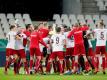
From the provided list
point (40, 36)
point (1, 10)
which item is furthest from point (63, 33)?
point (1, 10)

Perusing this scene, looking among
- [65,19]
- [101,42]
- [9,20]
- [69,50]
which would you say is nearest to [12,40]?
[69,50]

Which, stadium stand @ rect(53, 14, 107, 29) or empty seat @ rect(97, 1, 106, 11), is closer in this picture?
stadium stand @ rect(53, 14, 107, 29)

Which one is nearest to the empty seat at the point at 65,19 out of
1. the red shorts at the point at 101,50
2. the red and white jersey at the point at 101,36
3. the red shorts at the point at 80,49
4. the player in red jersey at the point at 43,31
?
the player in red jersey at the point at 43,31

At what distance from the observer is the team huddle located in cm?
2773

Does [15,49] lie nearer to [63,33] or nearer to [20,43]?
[20,43]

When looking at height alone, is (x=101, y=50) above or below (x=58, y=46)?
below

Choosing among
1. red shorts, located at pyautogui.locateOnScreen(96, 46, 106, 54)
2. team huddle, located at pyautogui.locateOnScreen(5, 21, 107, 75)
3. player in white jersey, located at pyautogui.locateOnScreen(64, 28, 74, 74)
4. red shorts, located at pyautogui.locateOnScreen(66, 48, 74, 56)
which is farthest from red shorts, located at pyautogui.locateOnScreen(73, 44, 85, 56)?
red shorts, located at pyautogui.locateOnScreen(66, 48, 74, 56)

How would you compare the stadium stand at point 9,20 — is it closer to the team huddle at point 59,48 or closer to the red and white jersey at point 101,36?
the team huddle at point 59,48

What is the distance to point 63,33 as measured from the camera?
28078 millimetres

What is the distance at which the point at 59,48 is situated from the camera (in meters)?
A: 27.7

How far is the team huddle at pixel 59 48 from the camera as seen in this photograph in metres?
27.7

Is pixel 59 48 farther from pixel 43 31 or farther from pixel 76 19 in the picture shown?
pixel 76 19

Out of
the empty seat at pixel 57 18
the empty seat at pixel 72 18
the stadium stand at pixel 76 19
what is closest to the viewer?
the empty seat at pixel 57 18

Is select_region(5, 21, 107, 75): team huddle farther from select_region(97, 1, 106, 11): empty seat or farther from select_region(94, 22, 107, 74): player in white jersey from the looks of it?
select_region(97, 1, 106, 11): empty seat
